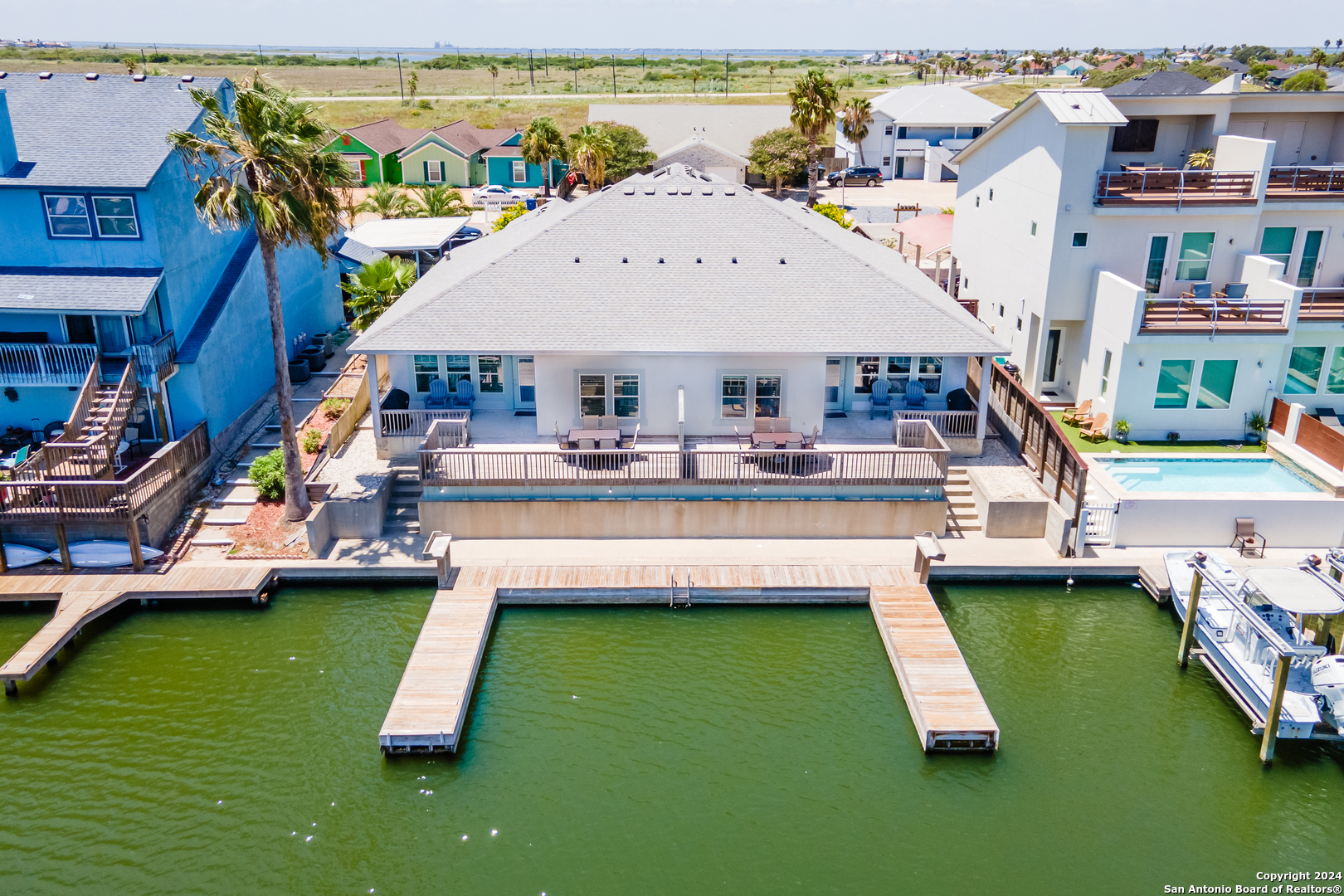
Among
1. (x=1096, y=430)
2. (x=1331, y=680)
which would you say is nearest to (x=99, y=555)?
(x=1331, y=680)

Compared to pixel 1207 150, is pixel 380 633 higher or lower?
lower

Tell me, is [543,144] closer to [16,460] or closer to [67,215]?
[67,215]

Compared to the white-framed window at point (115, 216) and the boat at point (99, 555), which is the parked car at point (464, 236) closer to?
the white-framed window at point (115, 216)

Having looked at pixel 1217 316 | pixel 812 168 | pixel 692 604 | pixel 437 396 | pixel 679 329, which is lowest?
pixel 692 604

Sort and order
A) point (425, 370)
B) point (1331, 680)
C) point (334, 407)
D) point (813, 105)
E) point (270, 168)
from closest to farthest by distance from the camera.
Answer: point (1331, 680) → point (270, 168) → point (425, 370) → point (334, 407) → point (813, 105)

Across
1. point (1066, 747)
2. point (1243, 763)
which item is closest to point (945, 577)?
point (1066, 747)

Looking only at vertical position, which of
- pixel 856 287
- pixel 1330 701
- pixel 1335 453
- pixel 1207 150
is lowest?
pixel 1330 701

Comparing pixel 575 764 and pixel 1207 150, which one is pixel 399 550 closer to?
pixel 575 764
